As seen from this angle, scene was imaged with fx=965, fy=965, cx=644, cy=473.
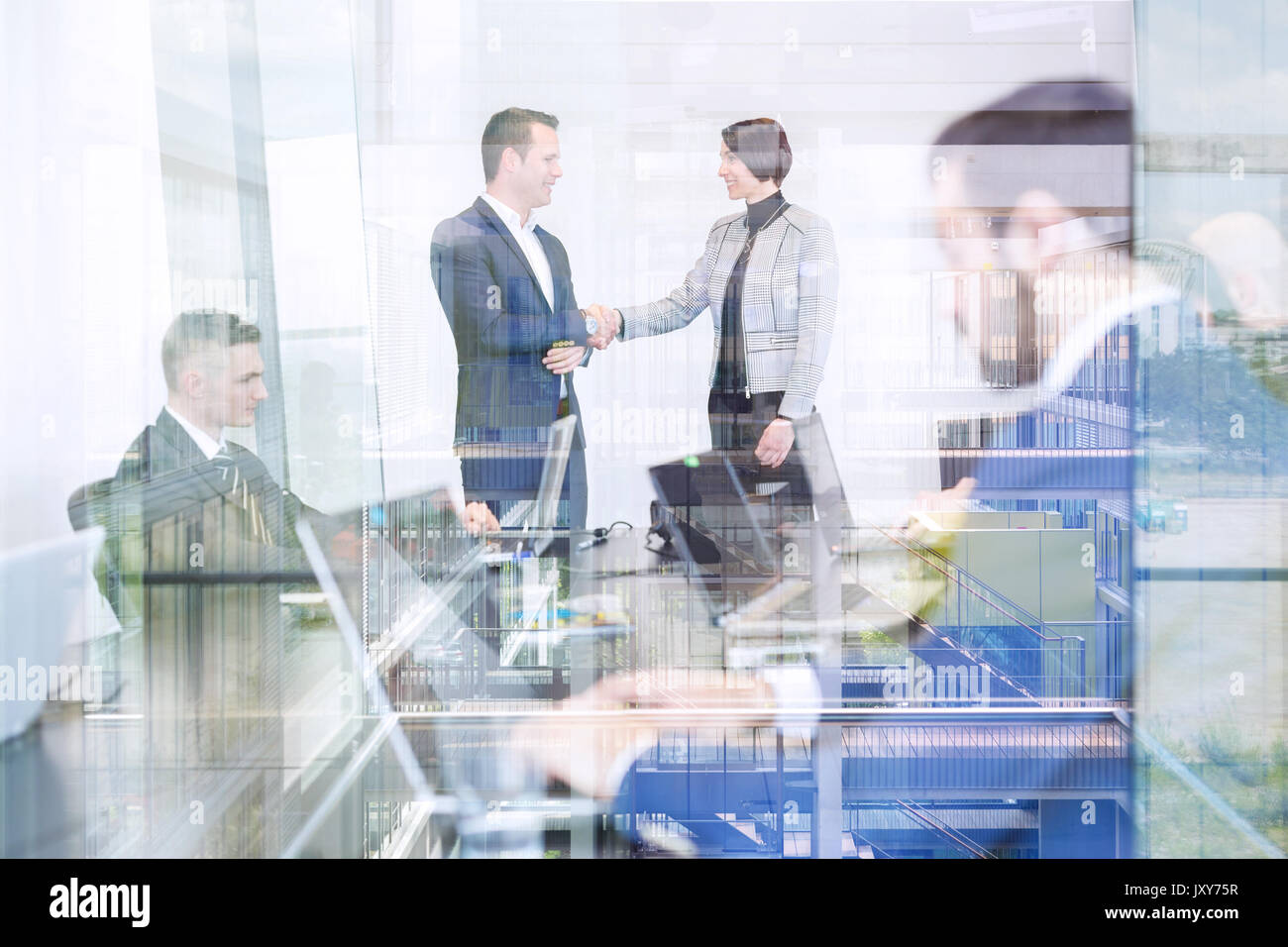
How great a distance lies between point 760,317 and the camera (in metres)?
2.14

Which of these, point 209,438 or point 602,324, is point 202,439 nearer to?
point 209,438

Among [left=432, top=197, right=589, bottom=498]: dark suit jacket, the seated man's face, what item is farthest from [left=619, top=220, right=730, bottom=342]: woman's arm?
the seated man's face

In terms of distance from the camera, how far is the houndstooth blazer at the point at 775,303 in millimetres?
2096

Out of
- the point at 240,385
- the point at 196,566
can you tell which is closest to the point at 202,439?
the point at 240,385

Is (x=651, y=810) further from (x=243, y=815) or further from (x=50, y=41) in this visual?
(x=50, y=41)

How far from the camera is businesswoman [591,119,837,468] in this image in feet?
6.88

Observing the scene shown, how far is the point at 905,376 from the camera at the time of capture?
210cm

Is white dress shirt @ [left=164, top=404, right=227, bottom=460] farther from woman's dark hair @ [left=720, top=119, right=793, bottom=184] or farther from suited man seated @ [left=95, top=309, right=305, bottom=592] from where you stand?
woman's dark hair @ [left=720, top=119, right=793, bottom=184]

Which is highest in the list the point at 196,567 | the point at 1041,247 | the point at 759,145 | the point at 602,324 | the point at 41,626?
the point at 759,145

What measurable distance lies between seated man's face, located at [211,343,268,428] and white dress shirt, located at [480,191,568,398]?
628mm

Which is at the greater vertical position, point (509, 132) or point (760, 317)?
point (509, 132)

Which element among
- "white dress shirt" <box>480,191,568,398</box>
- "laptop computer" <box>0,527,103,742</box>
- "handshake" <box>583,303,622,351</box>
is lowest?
"laptop computer" <box>0,527,103,742</box>

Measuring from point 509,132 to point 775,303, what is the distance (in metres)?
0.68

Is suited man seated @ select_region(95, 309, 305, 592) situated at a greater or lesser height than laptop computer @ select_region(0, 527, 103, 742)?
greater
